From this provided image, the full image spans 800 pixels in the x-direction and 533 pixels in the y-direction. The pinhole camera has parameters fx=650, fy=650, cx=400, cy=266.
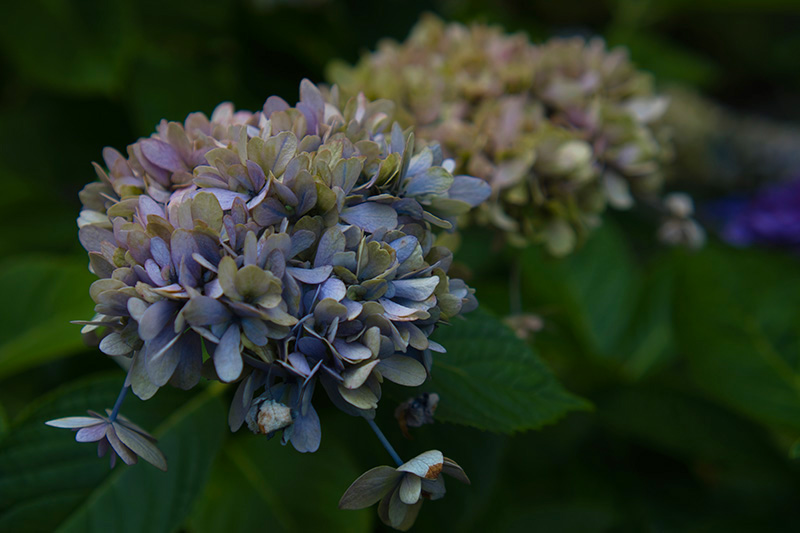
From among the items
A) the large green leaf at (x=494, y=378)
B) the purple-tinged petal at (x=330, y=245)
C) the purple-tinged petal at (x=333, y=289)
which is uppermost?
the purple-tinged petal at (x=330, y=245)

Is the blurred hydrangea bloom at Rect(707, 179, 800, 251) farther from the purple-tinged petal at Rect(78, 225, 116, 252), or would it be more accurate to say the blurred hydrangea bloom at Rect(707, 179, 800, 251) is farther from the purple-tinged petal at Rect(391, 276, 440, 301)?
the purple-tinged petal at Rect(78, 225, 116, 252)

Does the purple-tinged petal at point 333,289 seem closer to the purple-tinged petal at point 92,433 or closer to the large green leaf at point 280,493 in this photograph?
the purple-tinged petal at point 92,433

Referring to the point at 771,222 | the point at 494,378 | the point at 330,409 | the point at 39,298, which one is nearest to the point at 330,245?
the point at 494,378

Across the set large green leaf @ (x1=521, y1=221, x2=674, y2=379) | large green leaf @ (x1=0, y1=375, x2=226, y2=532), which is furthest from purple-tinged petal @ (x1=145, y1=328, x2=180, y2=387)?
large green leaf @ (x1=521, y1=221, x2=674, y2=379)

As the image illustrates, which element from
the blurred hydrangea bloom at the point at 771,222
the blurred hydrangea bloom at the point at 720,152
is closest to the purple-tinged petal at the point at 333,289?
the blurred hydrangea bloom at the point at 771,222

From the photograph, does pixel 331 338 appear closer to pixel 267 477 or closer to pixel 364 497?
pixel 364 497

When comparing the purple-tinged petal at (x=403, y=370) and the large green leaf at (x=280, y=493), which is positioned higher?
the purple-tinged petal at (x=403, y=370)

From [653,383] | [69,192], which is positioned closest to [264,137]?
[653,383]
